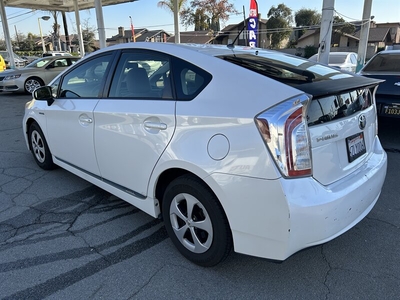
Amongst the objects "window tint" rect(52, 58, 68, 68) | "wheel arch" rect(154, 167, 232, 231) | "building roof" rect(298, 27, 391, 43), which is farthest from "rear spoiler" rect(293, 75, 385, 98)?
"building roof" rect(298, 27, 391, 43)

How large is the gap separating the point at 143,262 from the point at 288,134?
1507 mm

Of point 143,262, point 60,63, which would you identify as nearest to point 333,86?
point 143,262

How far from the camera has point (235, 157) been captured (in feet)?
6.22

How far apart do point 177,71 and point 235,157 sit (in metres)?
0.91

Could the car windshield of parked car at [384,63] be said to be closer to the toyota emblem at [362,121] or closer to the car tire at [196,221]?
the toyota emblem at [362,121]

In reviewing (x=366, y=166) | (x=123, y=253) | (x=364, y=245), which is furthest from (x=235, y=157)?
(x=364, y=245)

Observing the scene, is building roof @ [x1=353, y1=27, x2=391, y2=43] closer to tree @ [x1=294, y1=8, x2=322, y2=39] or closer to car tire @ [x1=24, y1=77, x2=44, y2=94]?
tree @ [x1=294, y1=8, x2=322, y2=39]

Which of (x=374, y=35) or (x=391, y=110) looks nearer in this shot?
(x=391, y=110)

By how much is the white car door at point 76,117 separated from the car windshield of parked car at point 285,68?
139 centimetres

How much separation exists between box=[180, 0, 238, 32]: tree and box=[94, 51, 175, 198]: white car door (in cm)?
4175

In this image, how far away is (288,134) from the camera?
1.80 metres

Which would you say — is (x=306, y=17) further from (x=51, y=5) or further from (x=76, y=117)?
(x=76, y=117)

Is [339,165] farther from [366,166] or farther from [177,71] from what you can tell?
[177,71]

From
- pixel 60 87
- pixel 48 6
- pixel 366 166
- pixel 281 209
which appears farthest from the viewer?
pixel 48 6
